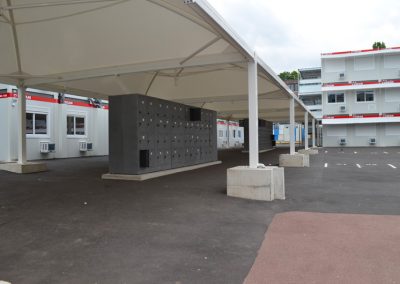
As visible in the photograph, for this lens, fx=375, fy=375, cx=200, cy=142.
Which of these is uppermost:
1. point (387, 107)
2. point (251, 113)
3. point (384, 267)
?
point (387, 107)

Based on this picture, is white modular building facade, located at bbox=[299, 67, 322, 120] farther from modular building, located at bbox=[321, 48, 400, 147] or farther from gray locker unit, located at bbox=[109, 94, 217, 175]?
gray locker unit, located at bbox=[109, 94, 217, 175]

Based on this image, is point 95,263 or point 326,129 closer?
point 95,263

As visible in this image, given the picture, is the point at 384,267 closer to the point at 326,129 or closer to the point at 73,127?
the point at 73,127

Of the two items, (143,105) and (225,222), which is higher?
(143,105)

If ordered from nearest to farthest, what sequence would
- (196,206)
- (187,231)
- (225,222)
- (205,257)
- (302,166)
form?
(205,257) < (187,231) < (225,222) < (196,206) < (302,166)

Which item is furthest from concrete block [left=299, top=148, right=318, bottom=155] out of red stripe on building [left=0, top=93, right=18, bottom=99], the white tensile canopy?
red stripe on building [left=0, top=93, right=18, bottom=99]

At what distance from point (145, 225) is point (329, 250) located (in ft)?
8.99

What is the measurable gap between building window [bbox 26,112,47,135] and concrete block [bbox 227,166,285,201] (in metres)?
15.5

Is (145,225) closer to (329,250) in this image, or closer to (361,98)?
(329,250)

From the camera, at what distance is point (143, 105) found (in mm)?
11828

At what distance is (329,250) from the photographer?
15.2 ft

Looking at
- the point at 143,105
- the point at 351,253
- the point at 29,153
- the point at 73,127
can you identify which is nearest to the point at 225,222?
the point at 351,253

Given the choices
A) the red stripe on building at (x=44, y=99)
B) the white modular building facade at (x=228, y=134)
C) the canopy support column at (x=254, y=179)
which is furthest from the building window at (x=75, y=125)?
the white modular building facade at (x=228, y=134)

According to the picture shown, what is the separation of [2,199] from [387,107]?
39.1 m
